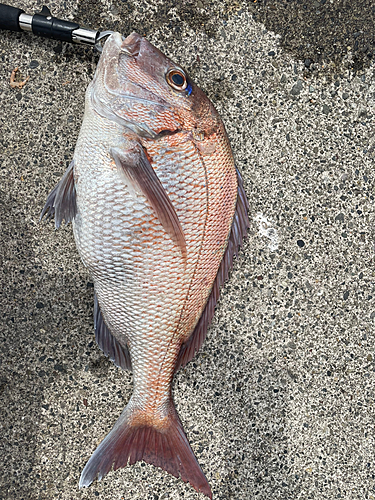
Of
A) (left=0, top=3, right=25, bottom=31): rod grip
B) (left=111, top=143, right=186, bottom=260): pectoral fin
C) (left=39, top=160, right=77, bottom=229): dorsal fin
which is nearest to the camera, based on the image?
(left=111, top=143, right=186, bottom=260): pectoral fin

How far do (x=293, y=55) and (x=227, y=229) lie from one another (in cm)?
75

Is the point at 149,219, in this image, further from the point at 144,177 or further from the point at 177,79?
the point at 177,79

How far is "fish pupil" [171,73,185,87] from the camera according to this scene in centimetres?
114

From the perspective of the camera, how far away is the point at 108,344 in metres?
1.33

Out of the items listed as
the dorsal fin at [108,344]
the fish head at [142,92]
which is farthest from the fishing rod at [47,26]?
the dorsal fin at [108,344]

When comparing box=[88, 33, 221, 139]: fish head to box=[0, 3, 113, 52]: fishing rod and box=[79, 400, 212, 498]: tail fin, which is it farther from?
box=[79, 400, 212, 498]: tail fin

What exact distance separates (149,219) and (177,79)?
0.44 meters

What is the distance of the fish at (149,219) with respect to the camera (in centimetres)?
110

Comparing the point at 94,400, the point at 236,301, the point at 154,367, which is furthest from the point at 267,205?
the point at 94,400

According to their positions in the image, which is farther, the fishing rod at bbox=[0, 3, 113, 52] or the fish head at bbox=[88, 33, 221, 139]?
the fishing rod at bbox=[0, 3, 113, 52]

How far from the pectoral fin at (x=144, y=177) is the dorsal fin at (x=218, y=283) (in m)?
0.32

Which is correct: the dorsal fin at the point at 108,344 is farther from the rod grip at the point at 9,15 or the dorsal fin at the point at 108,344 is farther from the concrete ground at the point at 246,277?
the rod grip at the point at 9,15

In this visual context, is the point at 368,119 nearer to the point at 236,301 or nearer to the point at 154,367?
the point at 236,301

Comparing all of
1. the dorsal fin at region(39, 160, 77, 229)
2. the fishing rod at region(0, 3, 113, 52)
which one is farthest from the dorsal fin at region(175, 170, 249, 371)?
the fishing rod at region(0, 3, 113, 52)
